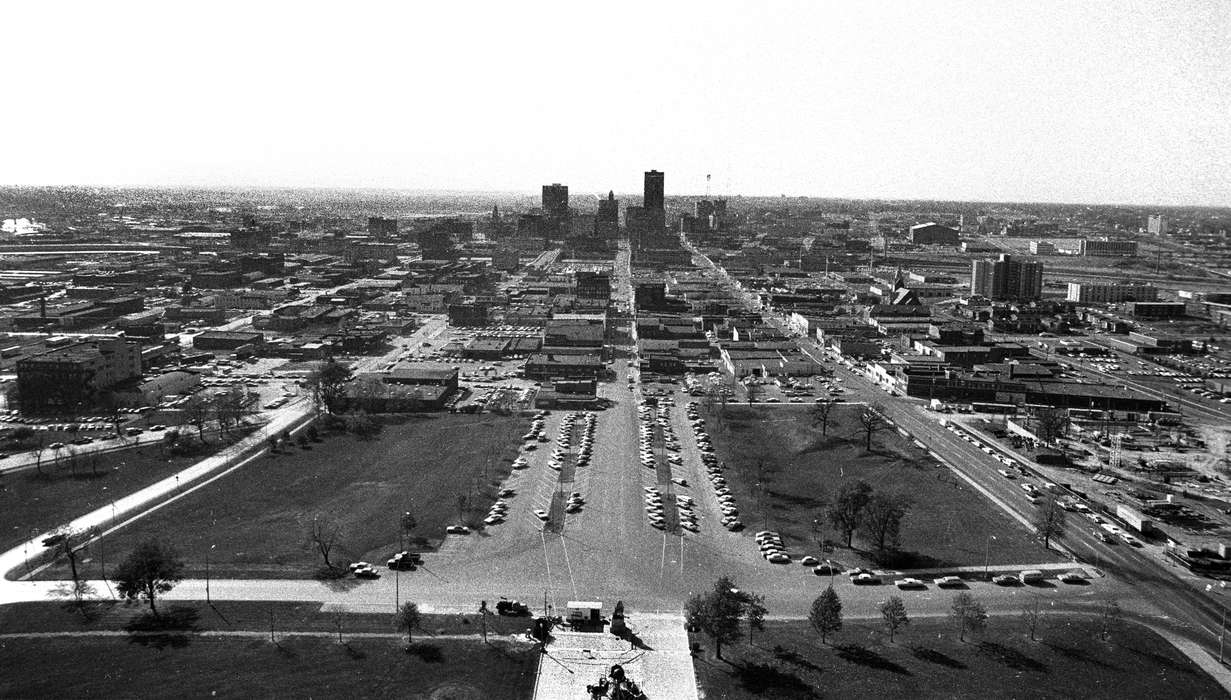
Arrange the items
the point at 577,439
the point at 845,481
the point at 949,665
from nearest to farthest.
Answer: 1. the point at 949,665
2. the point at 845,481
3. the point at 577,439

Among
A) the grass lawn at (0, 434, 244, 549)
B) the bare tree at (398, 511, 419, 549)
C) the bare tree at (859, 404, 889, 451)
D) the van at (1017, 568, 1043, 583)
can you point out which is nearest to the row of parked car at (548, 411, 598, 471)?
the bare tree at (398, 511, 419, 549)

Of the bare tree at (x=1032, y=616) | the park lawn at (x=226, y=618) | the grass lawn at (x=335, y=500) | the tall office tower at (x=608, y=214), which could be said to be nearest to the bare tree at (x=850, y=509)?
the bare tree at (x=1032, y=616)

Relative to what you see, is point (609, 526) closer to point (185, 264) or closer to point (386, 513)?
point (386, 513)

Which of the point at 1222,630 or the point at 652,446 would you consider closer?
the point at 1222,630

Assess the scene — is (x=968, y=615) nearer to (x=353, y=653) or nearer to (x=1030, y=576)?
(x=1030, y=576)

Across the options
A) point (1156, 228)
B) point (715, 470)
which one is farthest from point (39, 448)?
point (1156, 228)

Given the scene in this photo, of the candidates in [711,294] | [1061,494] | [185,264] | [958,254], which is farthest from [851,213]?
[1061,494]
